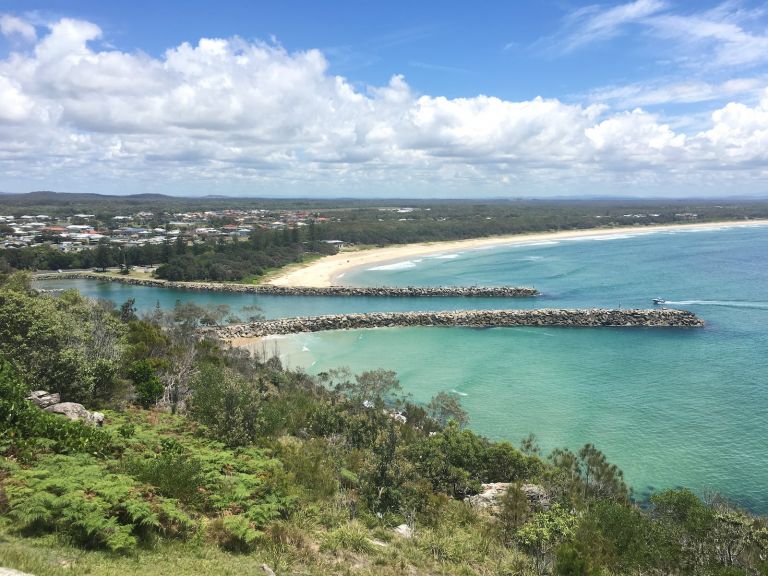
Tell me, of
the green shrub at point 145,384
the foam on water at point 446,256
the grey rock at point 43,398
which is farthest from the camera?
the foam on water at point 446,256

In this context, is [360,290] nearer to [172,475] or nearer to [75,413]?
[75,413]

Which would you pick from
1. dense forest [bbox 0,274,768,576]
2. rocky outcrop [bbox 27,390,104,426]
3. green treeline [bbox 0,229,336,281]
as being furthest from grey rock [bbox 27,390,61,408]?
green treeline [bbox 0,229,336,281]

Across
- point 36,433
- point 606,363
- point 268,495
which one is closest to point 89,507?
point 268,495

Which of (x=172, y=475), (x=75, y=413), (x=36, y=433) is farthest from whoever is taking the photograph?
(x=75, y=413)

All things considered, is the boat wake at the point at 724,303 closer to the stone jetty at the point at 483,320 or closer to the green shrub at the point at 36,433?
the stone jetty at the point at 483,320

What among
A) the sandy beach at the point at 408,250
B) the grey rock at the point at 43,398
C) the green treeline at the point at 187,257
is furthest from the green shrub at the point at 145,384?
the green treeline at the point at 187,257

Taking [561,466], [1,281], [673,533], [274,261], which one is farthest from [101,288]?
[673,533]

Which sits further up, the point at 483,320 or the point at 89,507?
the point at 89,507
